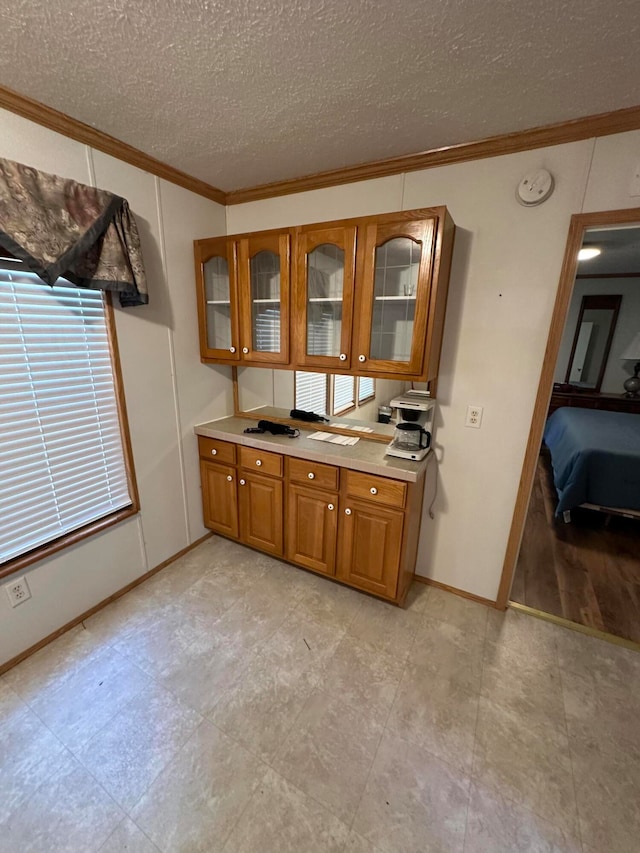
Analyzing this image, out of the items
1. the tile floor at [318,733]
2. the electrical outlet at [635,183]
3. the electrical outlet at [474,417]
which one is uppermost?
the electrical outlet at [635,183]

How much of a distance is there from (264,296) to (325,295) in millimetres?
407

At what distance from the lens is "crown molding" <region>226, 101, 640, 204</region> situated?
4.60 ft

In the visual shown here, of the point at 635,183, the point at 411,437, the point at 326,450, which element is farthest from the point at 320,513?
the point at 635,183

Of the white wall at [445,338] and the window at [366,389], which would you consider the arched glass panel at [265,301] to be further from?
the window at [366,389]

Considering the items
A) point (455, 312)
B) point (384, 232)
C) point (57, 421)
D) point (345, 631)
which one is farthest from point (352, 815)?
point (384, 232)

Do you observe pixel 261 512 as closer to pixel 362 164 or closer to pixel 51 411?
pixel 51 411

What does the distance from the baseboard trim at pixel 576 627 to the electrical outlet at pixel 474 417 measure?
1.14 m

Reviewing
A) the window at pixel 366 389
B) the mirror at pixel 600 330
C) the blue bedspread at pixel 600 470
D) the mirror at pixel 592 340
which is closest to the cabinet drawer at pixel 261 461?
the window at pixel 366 389

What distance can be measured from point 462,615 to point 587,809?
0.86 meters

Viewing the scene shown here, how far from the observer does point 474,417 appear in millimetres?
1912

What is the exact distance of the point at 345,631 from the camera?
188 centimetres

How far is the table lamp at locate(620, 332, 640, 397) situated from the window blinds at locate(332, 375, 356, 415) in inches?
181

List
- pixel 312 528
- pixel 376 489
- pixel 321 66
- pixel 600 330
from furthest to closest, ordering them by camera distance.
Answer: pixel 600 330 < pixel 312 528 < pixel 376 489 < pixel 321 66

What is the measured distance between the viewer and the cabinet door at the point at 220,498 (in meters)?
2.39
